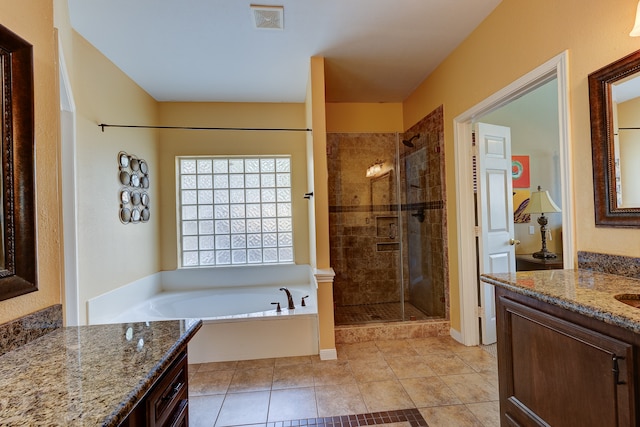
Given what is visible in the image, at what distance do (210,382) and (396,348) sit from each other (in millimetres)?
1601

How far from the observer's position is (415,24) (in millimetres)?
2252

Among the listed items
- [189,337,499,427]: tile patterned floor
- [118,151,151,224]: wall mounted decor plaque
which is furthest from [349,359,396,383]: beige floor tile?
[118,151,151,224]: wall mounted decor plaque

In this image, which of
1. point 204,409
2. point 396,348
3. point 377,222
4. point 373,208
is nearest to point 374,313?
point 396,348

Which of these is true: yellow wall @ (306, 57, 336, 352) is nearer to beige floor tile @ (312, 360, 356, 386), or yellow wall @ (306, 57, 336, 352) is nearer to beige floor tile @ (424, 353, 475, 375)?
beige floor tile @ (312, 360, 356, 386)

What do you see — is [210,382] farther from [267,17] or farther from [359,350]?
[267,17]

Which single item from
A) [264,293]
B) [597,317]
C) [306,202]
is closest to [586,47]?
[597,317]

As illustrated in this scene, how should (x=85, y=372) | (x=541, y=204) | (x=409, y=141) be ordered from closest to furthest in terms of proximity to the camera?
(x=85, y=372) < (x=541, y=204) < (x=409, y=141)

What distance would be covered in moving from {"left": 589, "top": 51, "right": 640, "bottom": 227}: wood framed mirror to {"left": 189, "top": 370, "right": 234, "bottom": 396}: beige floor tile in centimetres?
253

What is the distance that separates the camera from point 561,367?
1.08m

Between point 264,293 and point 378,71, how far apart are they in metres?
2.74

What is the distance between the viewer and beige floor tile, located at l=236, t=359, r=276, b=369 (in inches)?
96.3

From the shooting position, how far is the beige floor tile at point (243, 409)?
1.79 meters

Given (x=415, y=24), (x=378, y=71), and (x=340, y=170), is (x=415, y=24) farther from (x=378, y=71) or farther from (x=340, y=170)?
(x=340, y=170)

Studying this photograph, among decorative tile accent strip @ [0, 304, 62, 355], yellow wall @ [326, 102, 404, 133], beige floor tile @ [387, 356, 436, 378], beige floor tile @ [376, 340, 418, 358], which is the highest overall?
yellow wall @ [326, 102, 404, 133]
